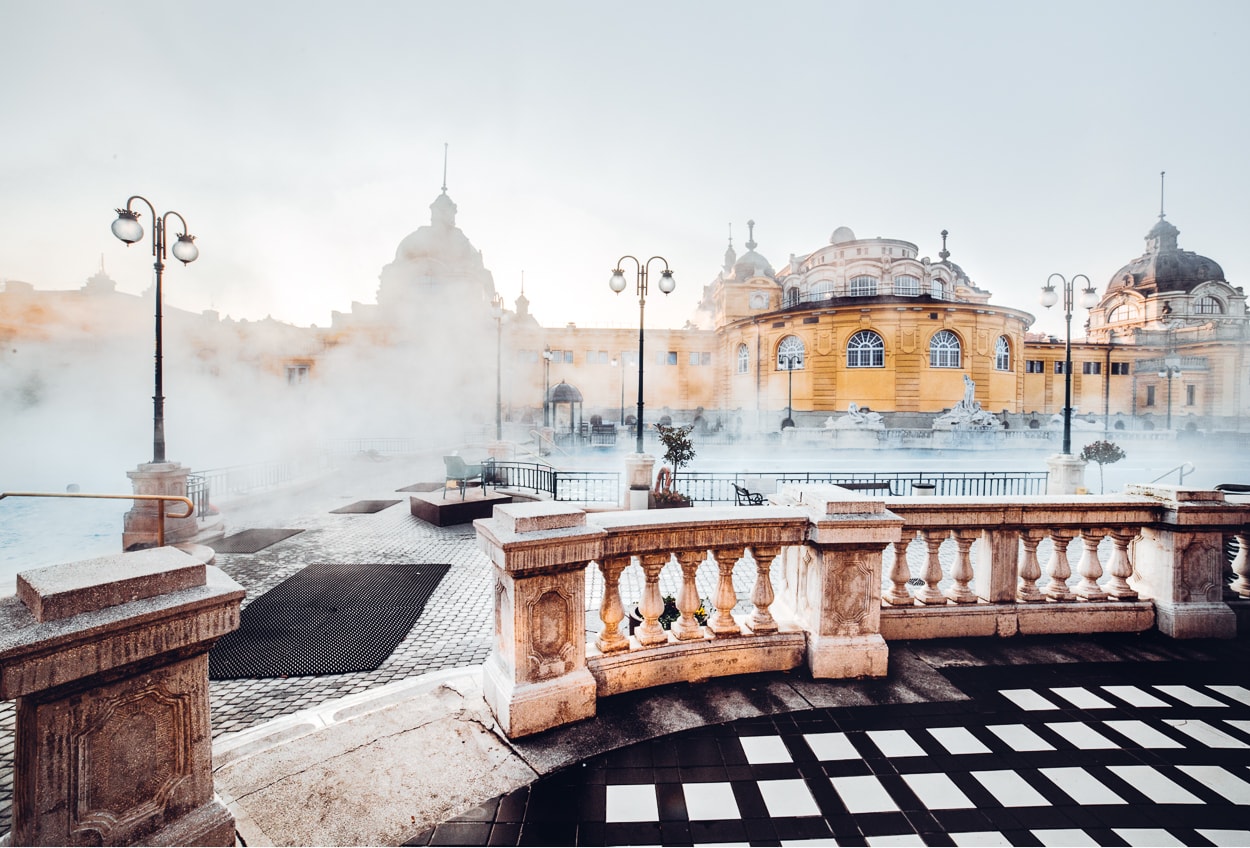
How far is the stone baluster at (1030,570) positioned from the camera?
13.8ft

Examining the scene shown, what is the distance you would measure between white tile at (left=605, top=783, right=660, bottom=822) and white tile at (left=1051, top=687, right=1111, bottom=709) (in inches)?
109

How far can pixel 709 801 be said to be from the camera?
2570 millimetres

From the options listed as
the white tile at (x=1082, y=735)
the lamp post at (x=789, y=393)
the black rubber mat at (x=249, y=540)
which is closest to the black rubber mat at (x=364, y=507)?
the black rubber mat at (x=249, y=540)

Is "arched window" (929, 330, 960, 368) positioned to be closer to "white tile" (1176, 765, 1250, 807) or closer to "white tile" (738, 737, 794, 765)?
"white tile" (1176, 765, 1250, 807)

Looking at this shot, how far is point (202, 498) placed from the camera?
11.1 meters

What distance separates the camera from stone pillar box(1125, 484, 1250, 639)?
410cm

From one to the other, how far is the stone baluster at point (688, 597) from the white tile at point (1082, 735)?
2095mm

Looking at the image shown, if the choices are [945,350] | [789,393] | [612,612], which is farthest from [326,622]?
[945,350]

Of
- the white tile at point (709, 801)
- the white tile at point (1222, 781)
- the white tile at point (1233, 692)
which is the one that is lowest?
the white tile at point (709, 801)

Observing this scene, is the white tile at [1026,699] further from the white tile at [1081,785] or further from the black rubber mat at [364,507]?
the black rubber mat at [364,507]

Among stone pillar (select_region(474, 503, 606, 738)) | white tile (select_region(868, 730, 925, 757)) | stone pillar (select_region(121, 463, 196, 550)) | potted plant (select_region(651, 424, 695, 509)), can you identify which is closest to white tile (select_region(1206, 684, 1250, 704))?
white tile (select_region(868, 730, 925, 757))

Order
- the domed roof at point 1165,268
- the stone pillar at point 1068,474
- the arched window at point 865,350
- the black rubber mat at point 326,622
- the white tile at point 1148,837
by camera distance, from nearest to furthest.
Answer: the white tile at point 1148,837
the black rubber mat at point 326,622
the stone pillar at point 1068,474
the arched window at point 865,350
the domed roof at point 1165,268

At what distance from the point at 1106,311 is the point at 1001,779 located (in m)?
74.4

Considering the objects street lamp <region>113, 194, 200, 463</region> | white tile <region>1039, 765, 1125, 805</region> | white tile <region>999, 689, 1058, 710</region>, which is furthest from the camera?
street lamp <region>113, 194, 200, 463</region>
